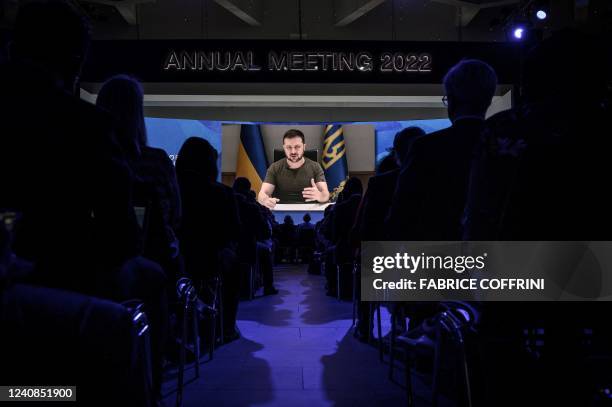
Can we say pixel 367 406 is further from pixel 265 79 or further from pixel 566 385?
pixel 265 79

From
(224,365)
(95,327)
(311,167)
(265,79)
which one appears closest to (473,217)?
(95,327)

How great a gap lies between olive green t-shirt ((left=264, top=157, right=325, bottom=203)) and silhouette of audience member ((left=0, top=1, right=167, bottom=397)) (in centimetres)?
1045

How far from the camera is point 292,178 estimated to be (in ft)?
38.9

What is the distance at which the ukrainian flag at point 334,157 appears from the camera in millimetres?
12016

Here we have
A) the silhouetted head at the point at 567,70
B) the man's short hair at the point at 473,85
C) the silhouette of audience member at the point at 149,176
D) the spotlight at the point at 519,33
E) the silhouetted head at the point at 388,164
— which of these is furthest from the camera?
the spotlight at the point at 519,33

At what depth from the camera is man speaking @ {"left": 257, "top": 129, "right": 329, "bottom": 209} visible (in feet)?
38.6

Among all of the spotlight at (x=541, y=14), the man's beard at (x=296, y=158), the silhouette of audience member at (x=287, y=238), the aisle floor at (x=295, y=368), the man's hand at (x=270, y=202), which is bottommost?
the aisle floor at (x=295, y=368)

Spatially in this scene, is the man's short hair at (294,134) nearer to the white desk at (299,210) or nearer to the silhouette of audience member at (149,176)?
the white desk at (299,210)

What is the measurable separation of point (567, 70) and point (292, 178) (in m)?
10.6

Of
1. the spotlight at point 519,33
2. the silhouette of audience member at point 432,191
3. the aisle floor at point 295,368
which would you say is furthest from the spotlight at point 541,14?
the silhouette of audience member at point 432,191

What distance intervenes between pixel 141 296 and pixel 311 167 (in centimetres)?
1021

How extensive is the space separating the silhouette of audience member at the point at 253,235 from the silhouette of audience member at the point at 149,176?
1.68m

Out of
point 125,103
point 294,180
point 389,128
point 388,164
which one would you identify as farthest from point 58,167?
point 389,128

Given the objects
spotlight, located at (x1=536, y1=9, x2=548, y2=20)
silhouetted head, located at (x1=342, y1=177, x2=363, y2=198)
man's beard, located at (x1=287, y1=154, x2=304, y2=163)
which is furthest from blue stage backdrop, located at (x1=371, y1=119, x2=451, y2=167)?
silhouetted head, located at (x1=342, y1=177, x2=363, y2=198)
